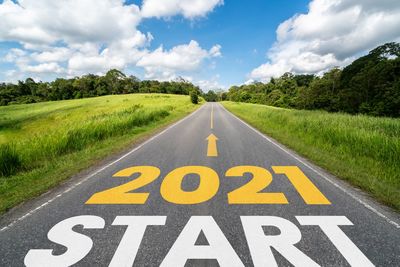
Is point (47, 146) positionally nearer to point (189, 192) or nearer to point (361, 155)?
point (189, 192)

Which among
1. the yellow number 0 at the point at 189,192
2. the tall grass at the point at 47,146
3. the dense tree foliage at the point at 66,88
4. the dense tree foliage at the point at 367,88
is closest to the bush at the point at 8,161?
the tall grass at the point at 47,146

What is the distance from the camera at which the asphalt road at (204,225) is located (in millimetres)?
2322

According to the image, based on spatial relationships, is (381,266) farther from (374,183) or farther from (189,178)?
(189,178)

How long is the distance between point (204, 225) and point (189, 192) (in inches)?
42.8

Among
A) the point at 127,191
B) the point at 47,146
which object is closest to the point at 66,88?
the point at 47,146

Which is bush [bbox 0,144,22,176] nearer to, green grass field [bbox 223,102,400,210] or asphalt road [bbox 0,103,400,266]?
asphalt road [bbox 0,103,400,266]

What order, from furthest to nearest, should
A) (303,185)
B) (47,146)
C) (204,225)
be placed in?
(47,146)
(303,185)
(204,225)

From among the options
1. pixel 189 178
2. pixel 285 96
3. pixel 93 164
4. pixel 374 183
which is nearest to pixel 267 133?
pixel 374 183

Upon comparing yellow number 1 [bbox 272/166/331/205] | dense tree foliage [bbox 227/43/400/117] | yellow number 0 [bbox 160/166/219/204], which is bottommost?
yellow number 1 [bbox 272/166/331/205]

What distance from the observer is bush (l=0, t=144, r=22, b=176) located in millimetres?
5575

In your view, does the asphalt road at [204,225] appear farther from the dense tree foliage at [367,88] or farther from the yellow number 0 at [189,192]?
the dense tree foliage at [367,88]

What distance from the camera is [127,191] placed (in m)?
4.02

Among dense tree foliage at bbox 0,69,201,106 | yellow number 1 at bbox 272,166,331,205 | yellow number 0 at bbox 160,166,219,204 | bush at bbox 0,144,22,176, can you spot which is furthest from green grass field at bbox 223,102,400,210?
dense tree foliage at bbox 0,69,201,106

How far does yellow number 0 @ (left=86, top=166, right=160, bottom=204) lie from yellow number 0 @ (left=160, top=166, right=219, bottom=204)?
37cm
